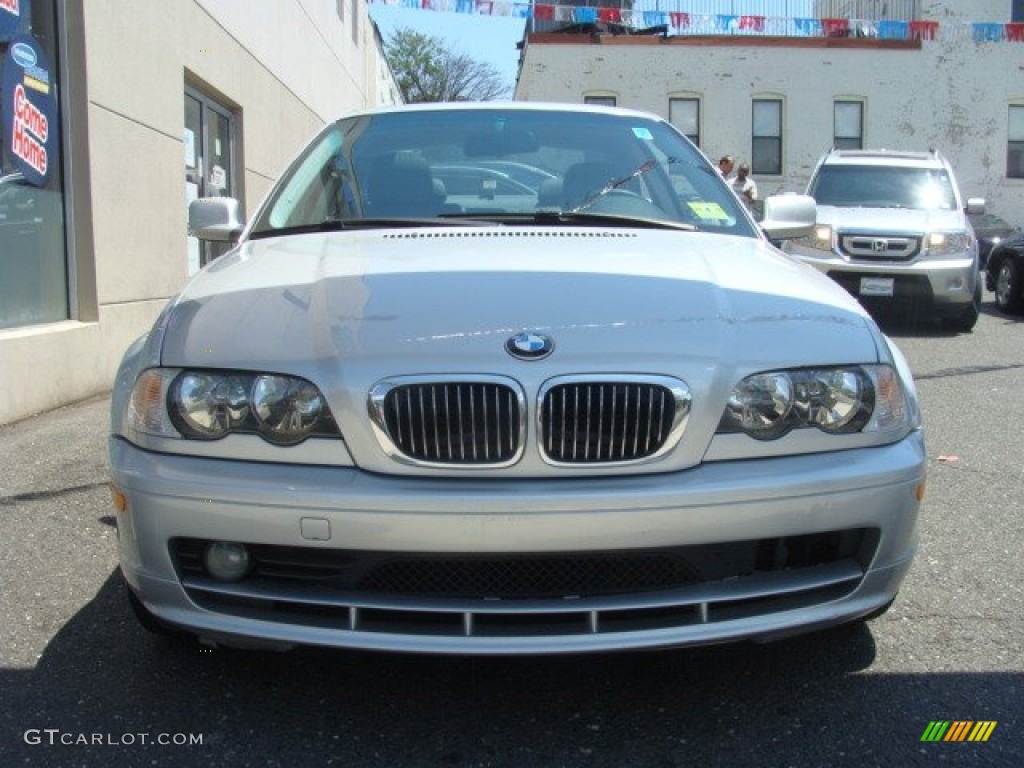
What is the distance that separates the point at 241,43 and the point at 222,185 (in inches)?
60.2

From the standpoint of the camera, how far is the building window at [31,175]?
6.31m

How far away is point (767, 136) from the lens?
1028 inches

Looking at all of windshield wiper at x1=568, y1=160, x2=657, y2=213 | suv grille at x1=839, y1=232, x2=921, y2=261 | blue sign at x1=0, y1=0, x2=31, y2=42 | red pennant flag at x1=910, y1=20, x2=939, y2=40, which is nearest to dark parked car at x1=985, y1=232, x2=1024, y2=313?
suv grille at x1=839, y1=232, x2=921, y2=261

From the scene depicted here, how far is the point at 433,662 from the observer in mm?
2975

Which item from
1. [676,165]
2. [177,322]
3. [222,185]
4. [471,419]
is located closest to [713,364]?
[471,419]

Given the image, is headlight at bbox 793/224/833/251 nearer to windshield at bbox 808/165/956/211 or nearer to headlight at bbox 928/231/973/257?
windshield at bbox 808/165/956/211

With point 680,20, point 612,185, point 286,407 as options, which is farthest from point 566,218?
point 680,20

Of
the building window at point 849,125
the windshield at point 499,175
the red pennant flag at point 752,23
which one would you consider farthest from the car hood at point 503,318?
the building window at point 849,125

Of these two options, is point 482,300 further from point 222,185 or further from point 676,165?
point 222,185

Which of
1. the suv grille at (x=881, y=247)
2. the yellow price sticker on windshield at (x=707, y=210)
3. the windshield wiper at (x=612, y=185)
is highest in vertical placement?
the windshield wiper at (x=612, y=185)

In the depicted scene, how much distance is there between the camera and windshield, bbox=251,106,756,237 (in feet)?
12.2

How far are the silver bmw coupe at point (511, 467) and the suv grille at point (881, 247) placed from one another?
835 cm

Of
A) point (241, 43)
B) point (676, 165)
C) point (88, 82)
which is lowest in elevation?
point (676, 165)

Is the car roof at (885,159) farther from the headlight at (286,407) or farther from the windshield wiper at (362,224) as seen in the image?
the headlight at (286,407)
